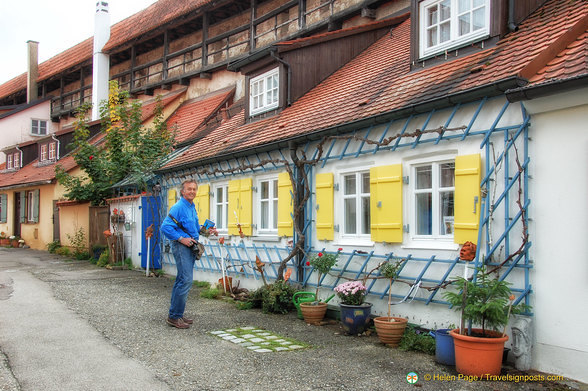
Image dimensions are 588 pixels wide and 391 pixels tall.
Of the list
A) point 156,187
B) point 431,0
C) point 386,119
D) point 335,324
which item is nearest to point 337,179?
point 386,119

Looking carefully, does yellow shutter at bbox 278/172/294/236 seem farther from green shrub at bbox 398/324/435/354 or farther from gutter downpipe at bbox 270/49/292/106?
green shrub at bbox 398/324/435/354

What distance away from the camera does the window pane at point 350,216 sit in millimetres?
8883

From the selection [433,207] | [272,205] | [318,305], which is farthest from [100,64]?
[433,207]

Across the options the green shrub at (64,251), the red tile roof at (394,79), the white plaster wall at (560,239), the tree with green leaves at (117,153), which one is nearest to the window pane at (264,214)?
the red tile roof at (394,79)

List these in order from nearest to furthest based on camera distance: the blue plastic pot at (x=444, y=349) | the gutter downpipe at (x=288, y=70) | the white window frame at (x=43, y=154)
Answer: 1. the blue plastic pot at (x=444, y=349)
2. the gutter downpipe at (x=288, y=70)
3. the white window frame at (x=43, y=154)

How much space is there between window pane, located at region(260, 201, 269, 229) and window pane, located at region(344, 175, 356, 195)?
2583mm

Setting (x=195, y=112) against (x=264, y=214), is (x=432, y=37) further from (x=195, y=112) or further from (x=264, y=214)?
(x=195, y=112)

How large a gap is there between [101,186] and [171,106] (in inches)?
197

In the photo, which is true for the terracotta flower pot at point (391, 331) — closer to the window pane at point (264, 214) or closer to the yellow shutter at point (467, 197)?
the yellow shutter at point (467, 197)

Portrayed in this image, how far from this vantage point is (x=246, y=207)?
1147 centimetres

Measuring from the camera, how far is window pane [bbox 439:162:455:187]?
23.6 ft

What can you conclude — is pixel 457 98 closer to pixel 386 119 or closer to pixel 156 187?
pixel 386 119

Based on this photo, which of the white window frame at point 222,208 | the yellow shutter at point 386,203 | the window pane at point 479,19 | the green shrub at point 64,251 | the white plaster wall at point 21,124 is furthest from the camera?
the white plaster wall at point 21,124

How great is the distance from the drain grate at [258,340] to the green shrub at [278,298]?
1.13 metres
